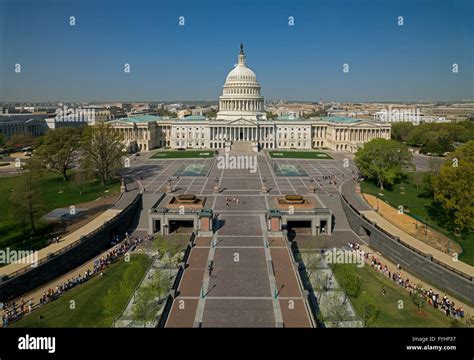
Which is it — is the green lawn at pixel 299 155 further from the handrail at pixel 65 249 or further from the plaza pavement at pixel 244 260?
the handrail at pixel 65 249

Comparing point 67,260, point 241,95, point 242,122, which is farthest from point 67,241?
point 241,95

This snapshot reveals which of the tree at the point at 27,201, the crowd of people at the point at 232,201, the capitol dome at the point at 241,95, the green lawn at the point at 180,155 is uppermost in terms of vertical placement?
the capitol dome at the point at 241,95

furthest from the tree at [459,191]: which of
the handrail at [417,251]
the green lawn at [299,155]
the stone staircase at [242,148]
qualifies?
the stone staircase at [242,148]

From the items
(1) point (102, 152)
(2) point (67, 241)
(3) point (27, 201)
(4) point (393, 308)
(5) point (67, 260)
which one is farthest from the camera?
(1) point (102, 152)

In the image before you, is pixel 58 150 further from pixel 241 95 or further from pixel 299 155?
pixel 241 95

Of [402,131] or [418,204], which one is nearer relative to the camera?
[418,204]
